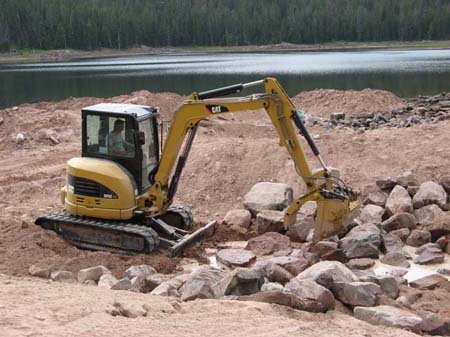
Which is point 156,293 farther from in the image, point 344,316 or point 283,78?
point 283,78

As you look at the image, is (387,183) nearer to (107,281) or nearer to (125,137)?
(125,137)

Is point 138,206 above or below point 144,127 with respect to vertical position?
below

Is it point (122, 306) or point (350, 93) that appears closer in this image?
point (122, 306)

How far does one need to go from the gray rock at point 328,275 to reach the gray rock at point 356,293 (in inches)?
5.3

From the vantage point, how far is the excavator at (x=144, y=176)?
10.5 meters

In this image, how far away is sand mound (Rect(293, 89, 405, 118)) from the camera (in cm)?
2617

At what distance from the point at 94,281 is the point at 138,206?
6.45ft

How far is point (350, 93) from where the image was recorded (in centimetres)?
2759

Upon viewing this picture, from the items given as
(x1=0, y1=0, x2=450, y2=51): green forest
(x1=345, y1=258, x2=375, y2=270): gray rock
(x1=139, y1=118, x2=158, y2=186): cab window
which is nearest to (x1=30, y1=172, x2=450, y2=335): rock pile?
(x1=345, y1=258, x2=375, y2=270): gray rock

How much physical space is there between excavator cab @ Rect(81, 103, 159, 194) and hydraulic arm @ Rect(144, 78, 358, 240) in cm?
32

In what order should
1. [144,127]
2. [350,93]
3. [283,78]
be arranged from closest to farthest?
1. [144,127]
2. [350,93]
3. [283,78]

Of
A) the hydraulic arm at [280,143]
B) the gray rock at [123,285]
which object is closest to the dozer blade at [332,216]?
the hydraulic arm at [280,143]

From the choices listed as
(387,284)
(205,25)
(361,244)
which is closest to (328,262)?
(387,284)

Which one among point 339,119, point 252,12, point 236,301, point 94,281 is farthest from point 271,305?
point 252,12
